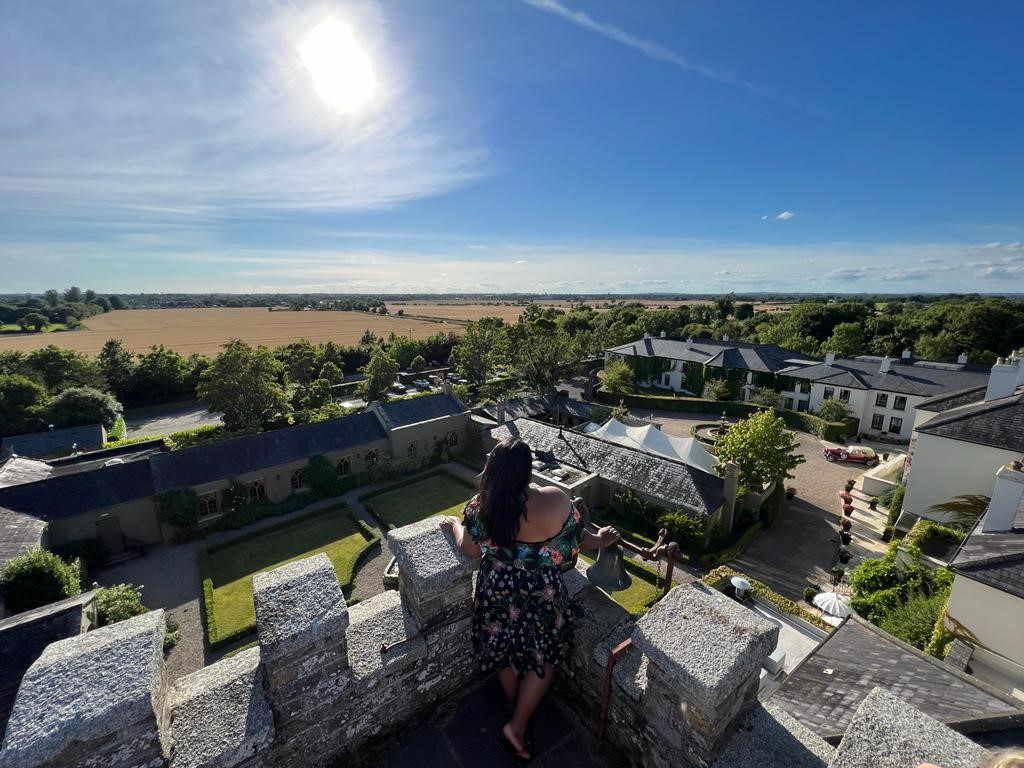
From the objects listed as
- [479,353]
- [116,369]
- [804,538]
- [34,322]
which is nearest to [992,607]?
[804,538]

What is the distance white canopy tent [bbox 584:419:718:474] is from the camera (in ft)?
85.8

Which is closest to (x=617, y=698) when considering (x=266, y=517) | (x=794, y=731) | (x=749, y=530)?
(x=794, y=731)

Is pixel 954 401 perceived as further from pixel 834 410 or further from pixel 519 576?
pixel 519 576

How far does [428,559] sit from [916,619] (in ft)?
56.1

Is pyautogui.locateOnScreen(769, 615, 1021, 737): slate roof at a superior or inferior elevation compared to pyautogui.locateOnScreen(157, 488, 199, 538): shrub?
superior

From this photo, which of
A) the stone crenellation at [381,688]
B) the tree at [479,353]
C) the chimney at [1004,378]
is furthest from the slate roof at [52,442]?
the chimney at [1004,378]

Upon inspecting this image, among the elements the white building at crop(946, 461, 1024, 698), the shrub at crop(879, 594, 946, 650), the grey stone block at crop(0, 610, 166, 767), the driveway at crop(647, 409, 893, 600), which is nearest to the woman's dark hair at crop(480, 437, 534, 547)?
the grey stone block at crop(0, 610, 166, 767)

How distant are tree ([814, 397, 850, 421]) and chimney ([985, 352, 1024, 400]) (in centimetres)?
1363

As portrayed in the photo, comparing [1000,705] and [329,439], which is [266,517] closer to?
[329,439]

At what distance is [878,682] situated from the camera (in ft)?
24.6

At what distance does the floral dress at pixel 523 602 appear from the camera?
455 centimetres

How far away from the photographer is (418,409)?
3238cm

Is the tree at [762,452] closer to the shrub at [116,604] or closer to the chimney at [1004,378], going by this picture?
the chimney at [1004,378]

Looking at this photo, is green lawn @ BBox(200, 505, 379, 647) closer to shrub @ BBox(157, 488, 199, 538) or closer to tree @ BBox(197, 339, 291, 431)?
shrub @ BBox(157, 488, 199, 538)
